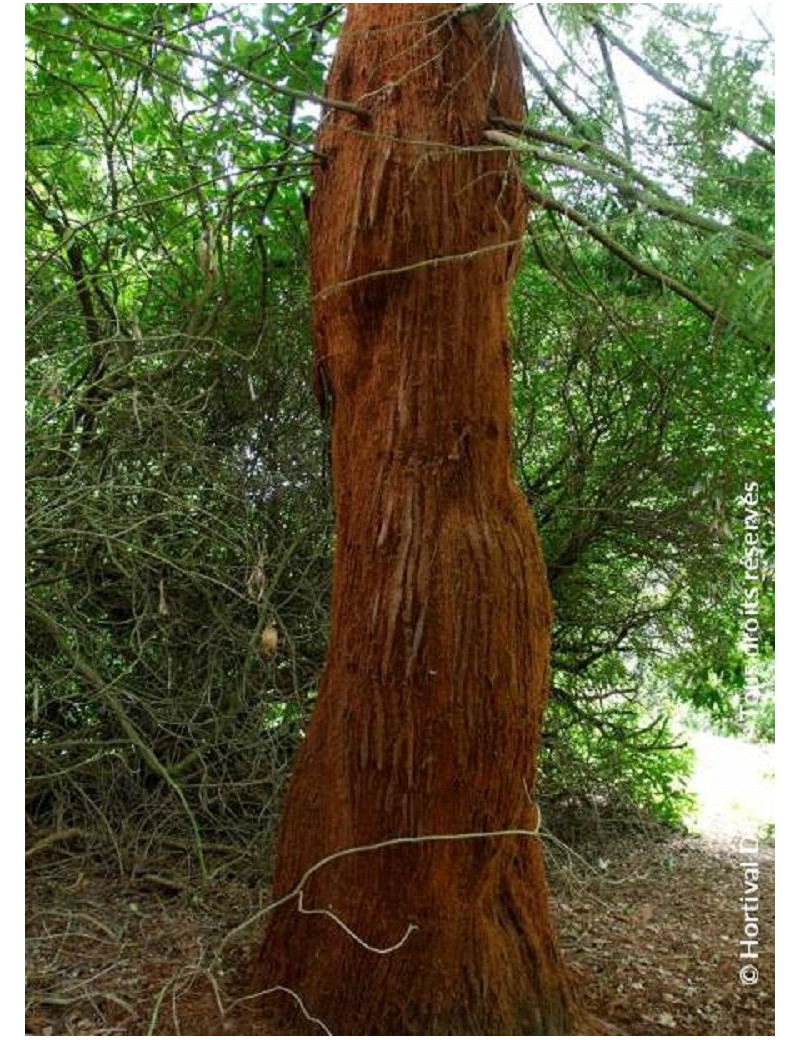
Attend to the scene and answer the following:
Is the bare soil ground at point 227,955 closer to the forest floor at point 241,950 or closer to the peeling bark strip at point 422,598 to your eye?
the forest floor at point 241,950

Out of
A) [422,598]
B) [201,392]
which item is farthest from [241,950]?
[201,392]

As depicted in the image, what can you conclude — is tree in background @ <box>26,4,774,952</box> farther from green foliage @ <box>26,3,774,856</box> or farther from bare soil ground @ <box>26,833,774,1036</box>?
bare soil ground @ <box>26,833,774,1036</box>

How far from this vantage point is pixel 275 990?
2.85m

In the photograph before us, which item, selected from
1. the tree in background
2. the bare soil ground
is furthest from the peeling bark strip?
the tree in background

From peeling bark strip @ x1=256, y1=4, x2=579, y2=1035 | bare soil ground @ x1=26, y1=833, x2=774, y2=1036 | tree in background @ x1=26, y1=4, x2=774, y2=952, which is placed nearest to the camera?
peeling bark strip @ x1=256, y1=4, x2=579, y2=1035

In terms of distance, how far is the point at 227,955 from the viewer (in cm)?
326

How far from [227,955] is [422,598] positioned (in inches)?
51.6

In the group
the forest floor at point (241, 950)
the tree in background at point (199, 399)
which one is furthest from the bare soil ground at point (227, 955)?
the tree in background at point (199, 399)

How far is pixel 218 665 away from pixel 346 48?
2.11m

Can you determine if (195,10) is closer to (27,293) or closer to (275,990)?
(27,293)

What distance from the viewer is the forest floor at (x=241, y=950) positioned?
2.91m

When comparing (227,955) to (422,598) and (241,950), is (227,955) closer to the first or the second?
(241,950)

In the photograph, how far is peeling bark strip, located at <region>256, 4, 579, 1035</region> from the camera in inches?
106

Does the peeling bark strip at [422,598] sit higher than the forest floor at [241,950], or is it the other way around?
the peeling bark strip at [422,598]
